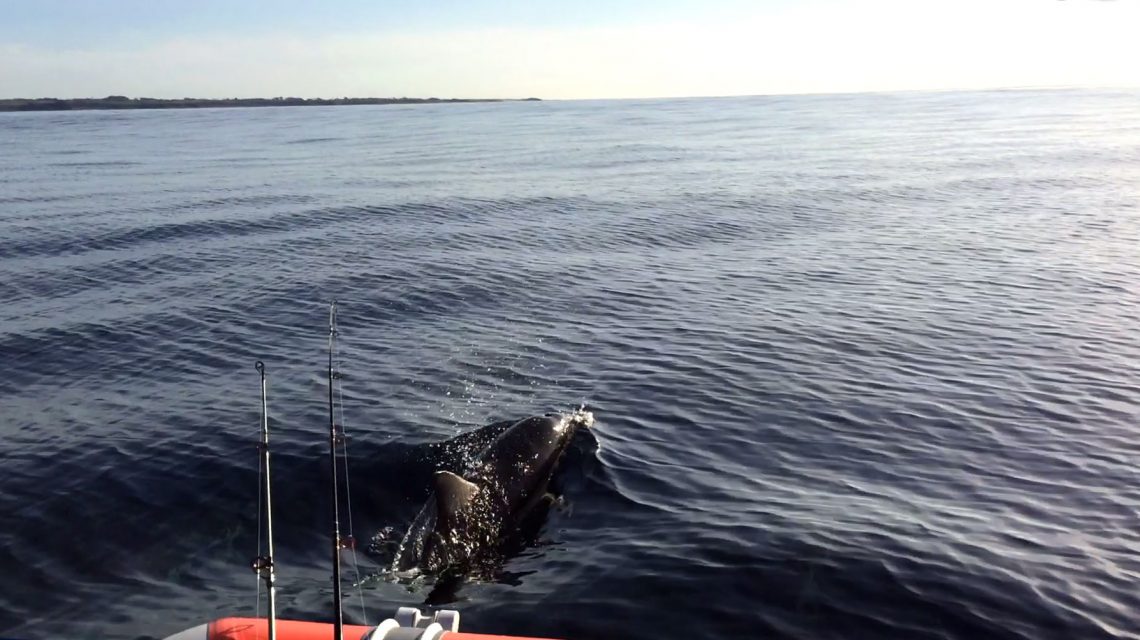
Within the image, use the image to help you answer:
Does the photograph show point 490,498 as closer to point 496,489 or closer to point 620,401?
point 496,489

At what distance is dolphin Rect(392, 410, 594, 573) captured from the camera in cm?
1316

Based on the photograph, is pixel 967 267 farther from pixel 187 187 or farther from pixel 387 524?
pixel 187 187

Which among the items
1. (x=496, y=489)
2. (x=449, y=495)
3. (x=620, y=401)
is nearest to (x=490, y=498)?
(x=496, y=489)

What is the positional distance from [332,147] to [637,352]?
68799 millimetres

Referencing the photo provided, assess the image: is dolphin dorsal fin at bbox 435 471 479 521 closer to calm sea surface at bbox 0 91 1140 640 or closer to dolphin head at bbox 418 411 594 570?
dolphin head at bbox 418 411 594 570

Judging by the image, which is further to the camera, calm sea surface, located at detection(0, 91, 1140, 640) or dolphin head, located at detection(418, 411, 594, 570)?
dolphin head, located at detection(418, 411, 594, 570)

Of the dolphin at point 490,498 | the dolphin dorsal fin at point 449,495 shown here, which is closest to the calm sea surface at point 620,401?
the dolphin at point 490,498

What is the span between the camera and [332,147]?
85.4 m

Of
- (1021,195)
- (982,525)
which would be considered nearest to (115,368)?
(982,525)

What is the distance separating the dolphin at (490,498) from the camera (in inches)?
518

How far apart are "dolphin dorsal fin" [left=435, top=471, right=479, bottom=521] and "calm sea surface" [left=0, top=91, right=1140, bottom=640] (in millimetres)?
1115

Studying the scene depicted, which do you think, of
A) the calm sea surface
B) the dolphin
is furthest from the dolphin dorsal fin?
the calm sea surface

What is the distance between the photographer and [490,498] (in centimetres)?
1477

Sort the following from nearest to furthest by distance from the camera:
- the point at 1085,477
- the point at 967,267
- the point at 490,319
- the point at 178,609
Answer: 1. the point at 178,609
2. the point at 1085,477
3. the point at 490,319
4. the point at 967,267
